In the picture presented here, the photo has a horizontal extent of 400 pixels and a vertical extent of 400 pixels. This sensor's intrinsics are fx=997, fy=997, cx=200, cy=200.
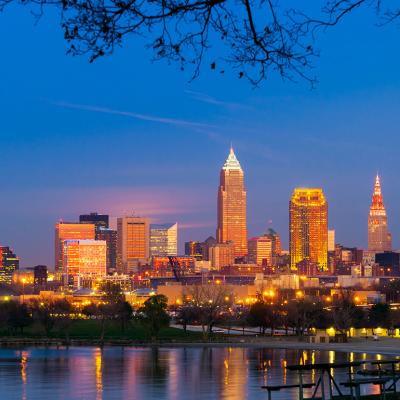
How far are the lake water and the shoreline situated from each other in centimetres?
396

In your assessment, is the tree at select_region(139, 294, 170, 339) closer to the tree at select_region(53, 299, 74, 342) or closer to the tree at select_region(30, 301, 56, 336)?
the tree at select_region(53, 299, 74, 342)

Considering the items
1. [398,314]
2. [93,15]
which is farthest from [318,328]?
[93,15]

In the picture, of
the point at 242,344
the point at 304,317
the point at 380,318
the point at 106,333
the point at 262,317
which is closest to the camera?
the point at 242,344

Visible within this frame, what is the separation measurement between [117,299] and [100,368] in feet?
172

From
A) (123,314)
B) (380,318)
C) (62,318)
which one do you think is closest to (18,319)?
(62,318)

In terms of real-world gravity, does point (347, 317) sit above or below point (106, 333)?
above

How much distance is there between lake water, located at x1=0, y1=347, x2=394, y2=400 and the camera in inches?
1542

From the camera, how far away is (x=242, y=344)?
8719 centimetres

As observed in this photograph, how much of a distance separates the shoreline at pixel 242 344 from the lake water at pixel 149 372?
13.0ft

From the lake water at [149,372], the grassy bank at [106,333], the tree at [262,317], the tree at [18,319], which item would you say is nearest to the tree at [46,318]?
the grassy bank at [106,333]

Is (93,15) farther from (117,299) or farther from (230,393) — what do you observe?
(117,299)

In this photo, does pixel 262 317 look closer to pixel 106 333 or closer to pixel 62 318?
pixel 106 333

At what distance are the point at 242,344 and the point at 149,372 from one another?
3508 centimetres

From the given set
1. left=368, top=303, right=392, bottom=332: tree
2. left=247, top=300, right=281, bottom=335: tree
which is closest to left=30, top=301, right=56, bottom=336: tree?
left=247, top=300, right=281, bottom=335: tree
